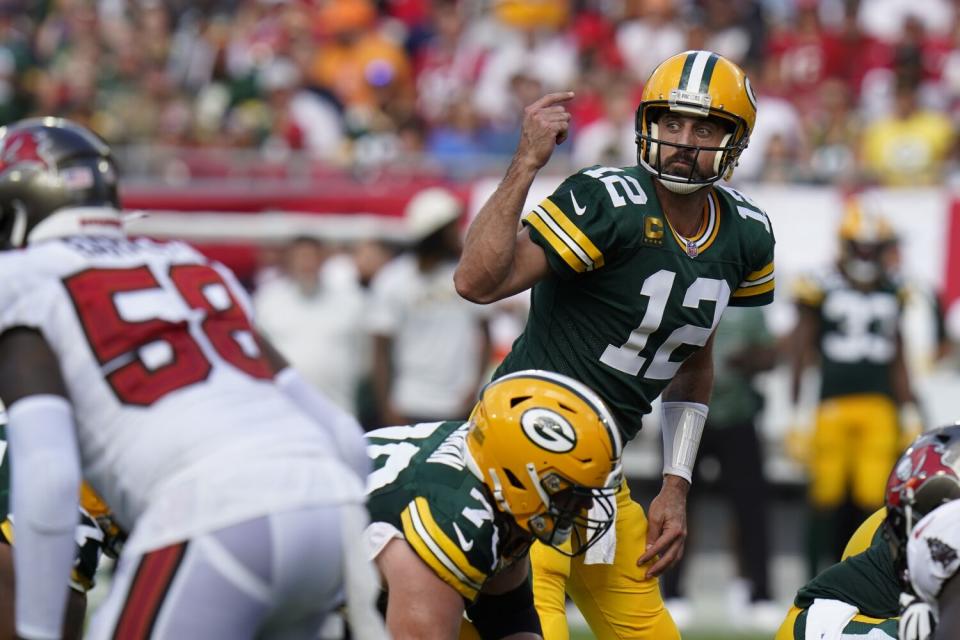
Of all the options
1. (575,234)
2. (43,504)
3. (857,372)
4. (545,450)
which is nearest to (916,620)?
(545,450)

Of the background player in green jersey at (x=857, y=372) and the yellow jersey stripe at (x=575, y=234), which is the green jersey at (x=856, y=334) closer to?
the background player in green jersey at (x=857, y=372)

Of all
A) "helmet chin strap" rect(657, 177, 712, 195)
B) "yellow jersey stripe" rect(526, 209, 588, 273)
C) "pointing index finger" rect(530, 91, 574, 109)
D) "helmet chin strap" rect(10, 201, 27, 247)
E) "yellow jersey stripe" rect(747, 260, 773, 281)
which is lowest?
"yellow jersey stripe" rect(747, 260, 773, 281)

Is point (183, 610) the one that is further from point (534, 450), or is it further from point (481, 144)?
point (481, 144)

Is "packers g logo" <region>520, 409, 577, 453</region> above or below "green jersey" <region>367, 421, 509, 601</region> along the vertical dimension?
above

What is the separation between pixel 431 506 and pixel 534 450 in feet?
1.05

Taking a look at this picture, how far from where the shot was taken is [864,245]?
28.7 ft

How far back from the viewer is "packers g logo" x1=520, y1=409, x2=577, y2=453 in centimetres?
390

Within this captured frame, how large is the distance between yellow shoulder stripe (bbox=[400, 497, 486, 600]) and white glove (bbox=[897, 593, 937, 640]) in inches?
39.6

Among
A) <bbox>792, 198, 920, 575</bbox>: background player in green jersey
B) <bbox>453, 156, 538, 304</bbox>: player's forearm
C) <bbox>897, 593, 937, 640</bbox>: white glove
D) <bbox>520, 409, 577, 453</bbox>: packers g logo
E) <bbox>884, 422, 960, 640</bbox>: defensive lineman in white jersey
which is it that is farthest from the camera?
<bbox>792, 198, 920, 575</bbox>: background player in green jersey

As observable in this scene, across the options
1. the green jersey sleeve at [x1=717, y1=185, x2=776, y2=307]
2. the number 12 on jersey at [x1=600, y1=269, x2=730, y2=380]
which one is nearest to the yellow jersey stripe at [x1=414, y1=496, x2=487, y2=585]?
the number 12 on jersey at [x1=600, y1=269, x2=730, y2=380]

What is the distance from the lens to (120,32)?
14016 mm

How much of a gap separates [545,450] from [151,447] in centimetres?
97

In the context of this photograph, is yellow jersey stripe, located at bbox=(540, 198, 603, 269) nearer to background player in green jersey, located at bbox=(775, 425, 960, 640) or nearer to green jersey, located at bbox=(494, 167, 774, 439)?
green jersey, located at bbox=(494, 167, 774, 439)

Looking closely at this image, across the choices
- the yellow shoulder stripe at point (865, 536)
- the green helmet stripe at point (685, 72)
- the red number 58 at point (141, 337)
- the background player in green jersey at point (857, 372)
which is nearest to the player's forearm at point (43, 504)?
the red number 58 at point (141, 337)
